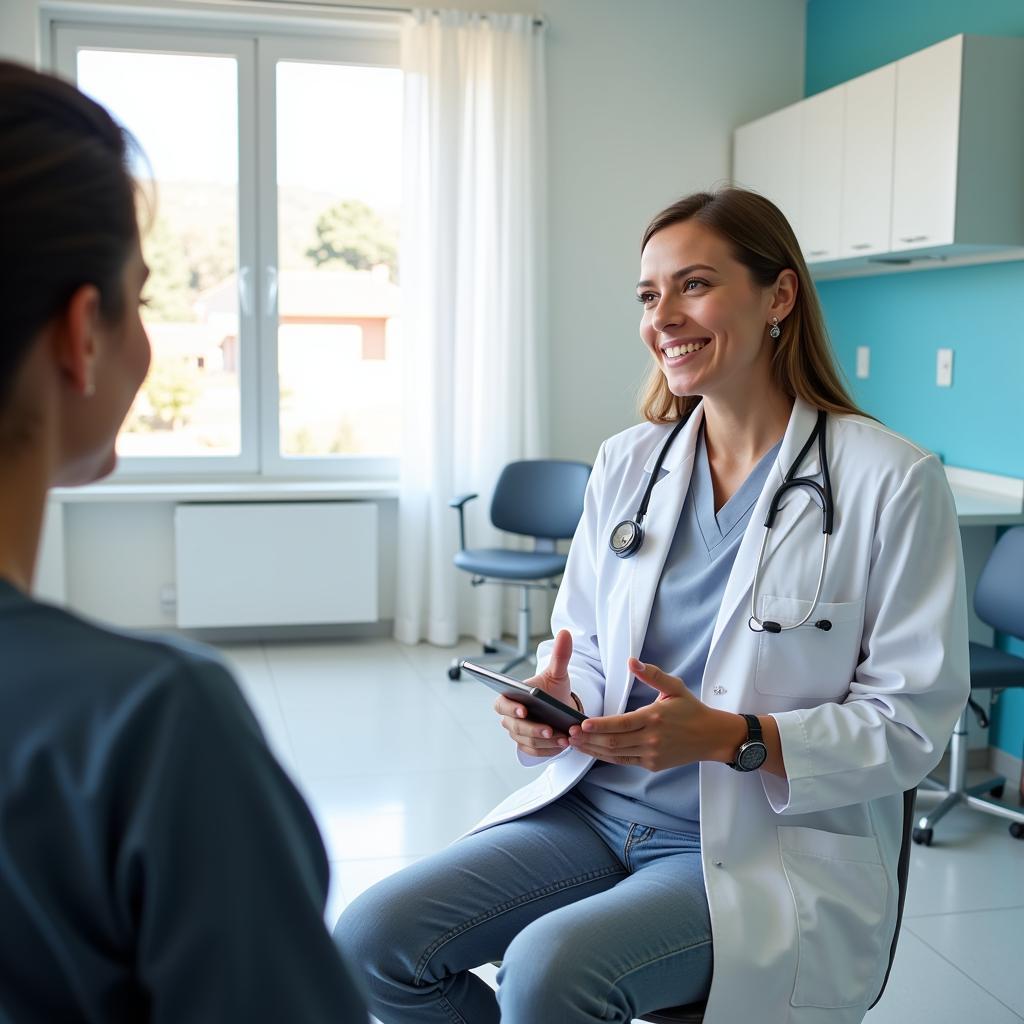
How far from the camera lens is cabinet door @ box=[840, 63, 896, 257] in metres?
4.04

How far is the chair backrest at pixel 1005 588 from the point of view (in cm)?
321

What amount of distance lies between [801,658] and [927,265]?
3069 millimetres

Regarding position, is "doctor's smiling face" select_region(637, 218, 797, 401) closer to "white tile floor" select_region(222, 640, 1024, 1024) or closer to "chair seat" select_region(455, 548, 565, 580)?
"white tile floor" select_region(222, 640, 1024, 1024)

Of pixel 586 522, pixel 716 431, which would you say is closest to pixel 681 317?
pixel 716 431

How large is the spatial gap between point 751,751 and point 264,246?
13.7ft

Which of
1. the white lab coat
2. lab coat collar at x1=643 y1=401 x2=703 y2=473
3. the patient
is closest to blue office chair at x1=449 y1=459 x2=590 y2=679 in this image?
lab coat collar at x1=643 y1=401 x2=703 y2=473

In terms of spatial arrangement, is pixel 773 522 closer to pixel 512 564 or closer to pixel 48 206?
pixel 48 206

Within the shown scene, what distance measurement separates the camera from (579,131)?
17.5ft

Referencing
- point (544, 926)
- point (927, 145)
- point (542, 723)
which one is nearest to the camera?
point (544, 926)

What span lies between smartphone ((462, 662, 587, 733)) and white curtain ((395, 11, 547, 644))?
3.49 metres

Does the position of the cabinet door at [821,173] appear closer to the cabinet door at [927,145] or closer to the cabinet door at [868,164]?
the cabinet door at [868,164]

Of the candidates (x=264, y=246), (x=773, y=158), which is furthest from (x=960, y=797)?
(x=264, y=246)

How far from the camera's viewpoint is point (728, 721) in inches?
61.0

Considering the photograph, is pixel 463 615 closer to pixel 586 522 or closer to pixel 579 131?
pixel 579 131
